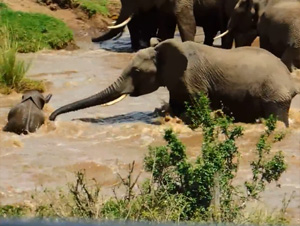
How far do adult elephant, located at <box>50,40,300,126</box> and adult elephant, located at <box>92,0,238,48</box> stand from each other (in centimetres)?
574

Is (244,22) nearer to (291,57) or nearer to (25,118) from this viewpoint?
(291,57)

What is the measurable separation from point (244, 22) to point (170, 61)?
17.6ft

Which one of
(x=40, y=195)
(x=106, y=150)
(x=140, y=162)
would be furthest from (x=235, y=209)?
(x=106, y=150)

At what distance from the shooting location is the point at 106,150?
33.6 ft

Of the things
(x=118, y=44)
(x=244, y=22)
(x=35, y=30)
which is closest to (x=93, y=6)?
(x=118, y=44)

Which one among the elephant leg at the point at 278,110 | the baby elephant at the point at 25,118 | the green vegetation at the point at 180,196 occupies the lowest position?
the baby elephant at the point at 25,118

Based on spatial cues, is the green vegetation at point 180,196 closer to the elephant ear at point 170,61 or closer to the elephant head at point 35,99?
the elephant ear at point 170,61

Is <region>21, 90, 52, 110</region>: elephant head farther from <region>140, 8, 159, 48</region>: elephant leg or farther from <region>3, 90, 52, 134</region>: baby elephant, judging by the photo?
<region>140, 8, 159, 48</region>: elephant leg

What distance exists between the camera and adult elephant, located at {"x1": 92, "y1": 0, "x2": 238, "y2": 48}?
1717cm

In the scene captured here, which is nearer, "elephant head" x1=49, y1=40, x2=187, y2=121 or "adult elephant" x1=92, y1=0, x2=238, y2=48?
"elephant head" x1=49, y1=40, x2=187, y2=121

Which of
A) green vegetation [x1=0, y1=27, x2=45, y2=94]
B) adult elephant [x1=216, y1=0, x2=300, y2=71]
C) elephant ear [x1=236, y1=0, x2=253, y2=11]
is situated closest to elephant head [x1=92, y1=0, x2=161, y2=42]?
elephant ear [x1=236, y1=0, x2=253, y2=11]

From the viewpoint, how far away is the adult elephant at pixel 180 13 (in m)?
17.2

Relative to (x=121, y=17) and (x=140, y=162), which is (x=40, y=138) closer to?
(x=140, y=162)

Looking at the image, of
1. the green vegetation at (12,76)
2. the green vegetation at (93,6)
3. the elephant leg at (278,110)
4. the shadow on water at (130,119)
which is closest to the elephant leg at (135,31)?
the green vegetation at (93,6)
